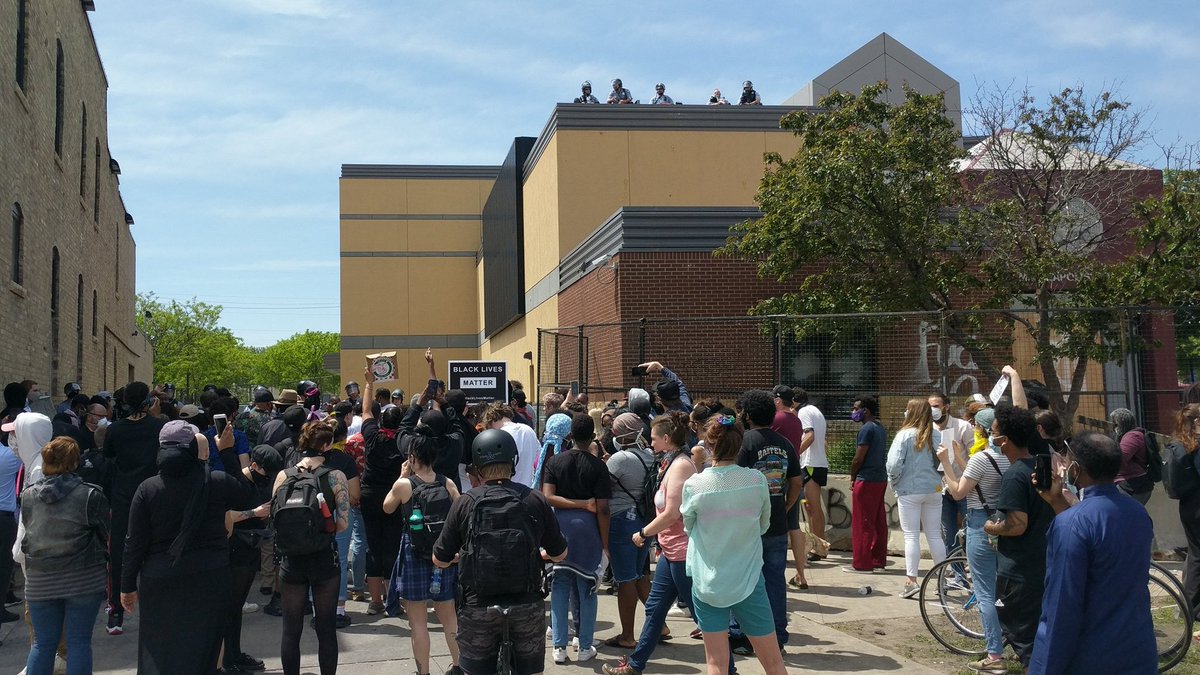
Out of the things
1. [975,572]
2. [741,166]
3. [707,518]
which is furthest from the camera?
[741,166]

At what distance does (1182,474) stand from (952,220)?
10476mm

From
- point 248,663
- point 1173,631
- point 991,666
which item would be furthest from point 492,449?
point 1173,631

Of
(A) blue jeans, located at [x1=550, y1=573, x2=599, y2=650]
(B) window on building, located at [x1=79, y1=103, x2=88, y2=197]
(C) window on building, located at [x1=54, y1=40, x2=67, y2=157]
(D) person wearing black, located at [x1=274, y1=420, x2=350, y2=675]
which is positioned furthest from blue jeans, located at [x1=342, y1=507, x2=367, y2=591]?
(B) window on building, located at [x1=79, y1=103, x2=88, y2=197]

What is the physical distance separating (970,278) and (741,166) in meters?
9.98

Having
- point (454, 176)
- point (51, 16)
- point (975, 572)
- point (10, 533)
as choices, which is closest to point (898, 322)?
point (975, 572)

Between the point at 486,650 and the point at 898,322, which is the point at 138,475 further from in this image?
the point at 898,322

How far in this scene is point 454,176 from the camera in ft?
156

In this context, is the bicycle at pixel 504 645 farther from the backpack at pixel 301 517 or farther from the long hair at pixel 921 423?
the long hair at pixel 921 423

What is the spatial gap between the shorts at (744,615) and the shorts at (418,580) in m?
1.62

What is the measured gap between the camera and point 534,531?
4.88 meters

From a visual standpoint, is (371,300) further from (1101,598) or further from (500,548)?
(1101,598)

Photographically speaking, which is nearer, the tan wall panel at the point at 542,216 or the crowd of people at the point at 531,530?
the crowd of people at the point at 531,530

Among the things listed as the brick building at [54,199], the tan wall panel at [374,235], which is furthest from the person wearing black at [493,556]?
the tan wall panel at [374,235]

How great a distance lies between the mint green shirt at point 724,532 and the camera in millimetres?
5410
